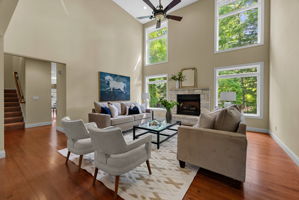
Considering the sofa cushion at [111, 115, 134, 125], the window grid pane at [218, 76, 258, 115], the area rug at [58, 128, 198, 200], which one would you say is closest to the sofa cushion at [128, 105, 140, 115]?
the sofa cushion at [111, 115, 134, 125]

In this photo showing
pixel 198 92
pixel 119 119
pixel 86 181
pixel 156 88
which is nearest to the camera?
pixel 86 181

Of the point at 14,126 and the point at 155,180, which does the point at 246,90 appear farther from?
the point at 14,126

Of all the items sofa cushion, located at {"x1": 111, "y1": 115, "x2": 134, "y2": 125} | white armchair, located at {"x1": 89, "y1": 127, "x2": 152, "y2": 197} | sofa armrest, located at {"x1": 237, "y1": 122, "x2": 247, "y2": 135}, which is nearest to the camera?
white armchair, located at {"x1": 89, "y1": 127, "x2": 152, "y2": 197}

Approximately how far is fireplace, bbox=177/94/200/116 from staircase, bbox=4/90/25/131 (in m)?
6.21

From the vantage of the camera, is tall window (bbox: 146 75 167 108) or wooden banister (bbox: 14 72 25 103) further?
tall window (bbox: 146 75 167 108)

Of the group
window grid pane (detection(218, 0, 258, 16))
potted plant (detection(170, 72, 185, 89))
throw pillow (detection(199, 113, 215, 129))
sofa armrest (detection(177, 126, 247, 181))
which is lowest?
sofa armrest (detection(177, 126, 247, 181))

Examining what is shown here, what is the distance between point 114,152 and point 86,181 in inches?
30.1

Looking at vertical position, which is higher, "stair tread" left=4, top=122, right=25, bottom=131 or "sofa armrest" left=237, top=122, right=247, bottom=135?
"sofa armrest" left=237, top=122, right=247, bottom=135

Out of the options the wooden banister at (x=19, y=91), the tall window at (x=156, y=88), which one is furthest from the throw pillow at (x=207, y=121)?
the wooden banister at (x=19, y=91)

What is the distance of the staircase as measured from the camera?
4.51 meters

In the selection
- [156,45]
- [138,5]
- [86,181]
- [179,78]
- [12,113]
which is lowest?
[86,181]

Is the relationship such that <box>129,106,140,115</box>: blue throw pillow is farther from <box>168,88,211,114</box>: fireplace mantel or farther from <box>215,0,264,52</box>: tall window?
<box>215,0,264,52</box>: tall window

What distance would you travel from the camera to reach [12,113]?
4926 millimetres

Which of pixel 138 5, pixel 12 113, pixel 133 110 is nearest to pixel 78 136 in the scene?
pixel 133 110
